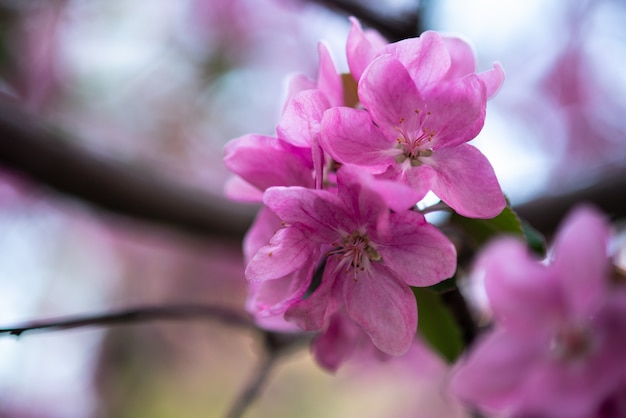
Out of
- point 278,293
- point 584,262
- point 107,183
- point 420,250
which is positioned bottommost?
point 107,183

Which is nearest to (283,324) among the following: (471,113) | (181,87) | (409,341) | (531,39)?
(409,341)

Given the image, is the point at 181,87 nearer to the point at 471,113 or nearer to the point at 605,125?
the point at 605,125

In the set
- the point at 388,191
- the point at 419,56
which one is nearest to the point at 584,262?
the point at 388,191

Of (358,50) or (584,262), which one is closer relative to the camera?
(584,262)

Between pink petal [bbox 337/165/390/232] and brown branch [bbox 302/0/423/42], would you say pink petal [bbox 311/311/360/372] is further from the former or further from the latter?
brown branch [bbox 302/0/423/42]

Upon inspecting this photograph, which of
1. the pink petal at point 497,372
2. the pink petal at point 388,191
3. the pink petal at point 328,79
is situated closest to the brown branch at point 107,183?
the pink petal at point 328,79

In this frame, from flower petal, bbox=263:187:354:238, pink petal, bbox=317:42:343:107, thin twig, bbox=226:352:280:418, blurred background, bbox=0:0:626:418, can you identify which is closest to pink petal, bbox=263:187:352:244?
flower petal, bbox=263:187:354:238

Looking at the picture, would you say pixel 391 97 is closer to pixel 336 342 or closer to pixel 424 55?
pixel 424 55
